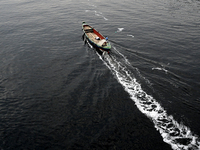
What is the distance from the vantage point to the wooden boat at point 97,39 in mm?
44303

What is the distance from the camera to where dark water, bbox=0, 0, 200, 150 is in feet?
79.3

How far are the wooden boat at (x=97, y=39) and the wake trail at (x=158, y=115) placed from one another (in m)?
8.30

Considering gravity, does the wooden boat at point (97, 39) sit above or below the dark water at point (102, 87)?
above

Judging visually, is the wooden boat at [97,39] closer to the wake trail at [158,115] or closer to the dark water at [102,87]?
the dark water at [102,87]

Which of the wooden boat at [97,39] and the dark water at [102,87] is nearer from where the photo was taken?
the dark water at [102,87]

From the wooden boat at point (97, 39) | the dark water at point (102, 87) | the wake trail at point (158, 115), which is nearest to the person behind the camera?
the wake trail at point (158, 115)

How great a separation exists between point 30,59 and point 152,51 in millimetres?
35522

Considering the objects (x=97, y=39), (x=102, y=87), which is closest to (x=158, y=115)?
(x=102, y=87)

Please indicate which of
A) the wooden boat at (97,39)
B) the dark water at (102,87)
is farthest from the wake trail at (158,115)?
the wooden boat at (97,39)

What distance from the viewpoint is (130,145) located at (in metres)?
22.8

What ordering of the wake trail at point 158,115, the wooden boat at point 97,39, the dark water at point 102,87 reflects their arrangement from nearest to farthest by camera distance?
1. the wake trail at point 158,115
2. the dark water at point 102,87
3. the wooden boat at point 97,39

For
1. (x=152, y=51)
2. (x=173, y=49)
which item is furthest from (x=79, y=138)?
(x=173, y=49)

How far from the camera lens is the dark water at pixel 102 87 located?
24172 mm

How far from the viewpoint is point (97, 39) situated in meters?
50.2
